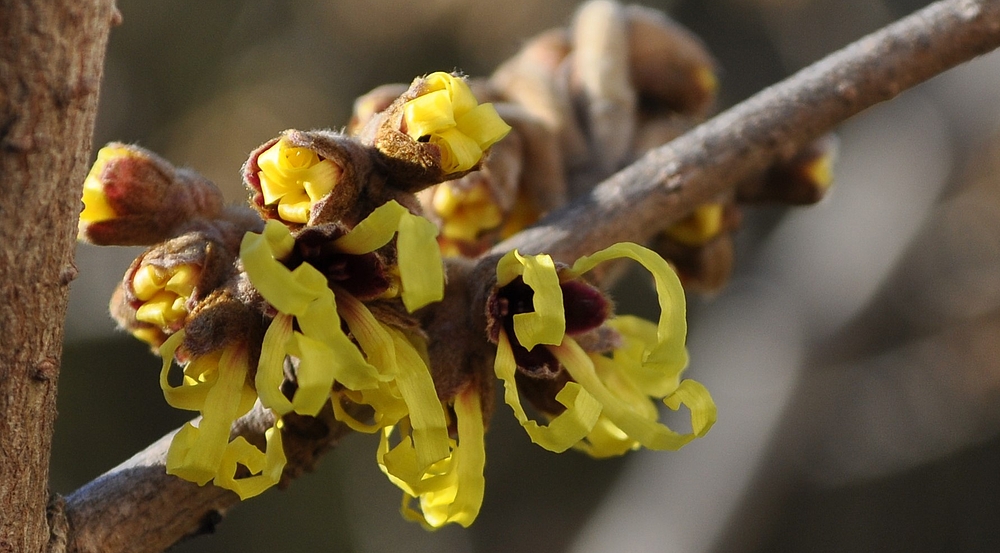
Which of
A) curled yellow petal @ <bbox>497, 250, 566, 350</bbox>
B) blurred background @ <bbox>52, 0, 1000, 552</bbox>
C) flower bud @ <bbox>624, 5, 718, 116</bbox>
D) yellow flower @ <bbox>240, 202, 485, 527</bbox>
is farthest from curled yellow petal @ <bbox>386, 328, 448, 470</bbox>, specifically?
blurred background @ <bbox>52, 0, 1000, 552</bbox>

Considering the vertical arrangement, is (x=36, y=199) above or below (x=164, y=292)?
above

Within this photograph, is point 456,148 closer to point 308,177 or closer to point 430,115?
point 430,115

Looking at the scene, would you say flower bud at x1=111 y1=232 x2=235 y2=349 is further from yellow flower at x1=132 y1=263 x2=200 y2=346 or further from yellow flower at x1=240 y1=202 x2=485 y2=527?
yellow flower at x1=240 y1=202 x2=485 y2=527

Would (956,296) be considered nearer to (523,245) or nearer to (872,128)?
(872,128)

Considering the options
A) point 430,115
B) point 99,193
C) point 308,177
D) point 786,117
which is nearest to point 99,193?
point 99,193

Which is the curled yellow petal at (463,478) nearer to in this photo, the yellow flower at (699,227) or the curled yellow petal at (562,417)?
the curled yellow petal at (562,417)

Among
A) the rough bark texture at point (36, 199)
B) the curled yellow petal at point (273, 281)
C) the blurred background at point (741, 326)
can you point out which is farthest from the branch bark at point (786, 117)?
the blurred background at point (741, 326)

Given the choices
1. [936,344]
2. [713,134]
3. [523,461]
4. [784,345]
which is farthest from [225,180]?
[713,134]
